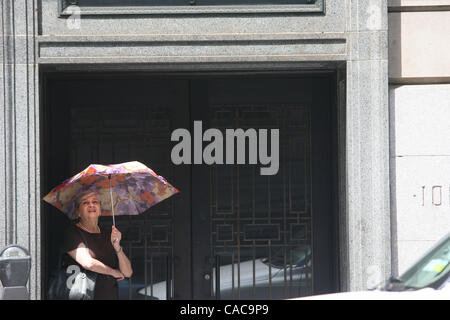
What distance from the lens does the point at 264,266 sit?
8688mm

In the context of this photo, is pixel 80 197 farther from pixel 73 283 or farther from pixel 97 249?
pixel 73 283

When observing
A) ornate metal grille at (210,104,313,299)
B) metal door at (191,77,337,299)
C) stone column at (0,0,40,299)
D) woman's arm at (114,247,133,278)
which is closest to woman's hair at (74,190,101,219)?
stone column at (0,0,40,299)

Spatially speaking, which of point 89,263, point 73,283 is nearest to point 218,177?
point 89,263

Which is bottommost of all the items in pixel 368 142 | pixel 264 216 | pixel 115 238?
pixel 115 238

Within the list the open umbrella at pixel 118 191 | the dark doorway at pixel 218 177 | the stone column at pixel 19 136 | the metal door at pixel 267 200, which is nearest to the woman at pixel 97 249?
the open umbrella at pixel 118 191

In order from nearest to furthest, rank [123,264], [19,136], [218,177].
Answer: [123,264]
[19,136]
[218,177]

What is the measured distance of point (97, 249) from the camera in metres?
7.46

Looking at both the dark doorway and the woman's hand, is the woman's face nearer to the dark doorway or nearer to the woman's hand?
the woman's hand

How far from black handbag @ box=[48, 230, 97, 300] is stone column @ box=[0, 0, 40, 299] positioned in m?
0.37

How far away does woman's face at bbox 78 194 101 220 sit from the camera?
749 cm

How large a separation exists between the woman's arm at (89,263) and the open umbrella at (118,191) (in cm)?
46

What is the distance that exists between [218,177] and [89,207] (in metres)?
1.76

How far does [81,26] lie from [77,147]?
1508mm

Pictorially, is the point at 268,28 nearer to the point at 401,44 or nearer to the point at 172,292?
the point at 401,44
